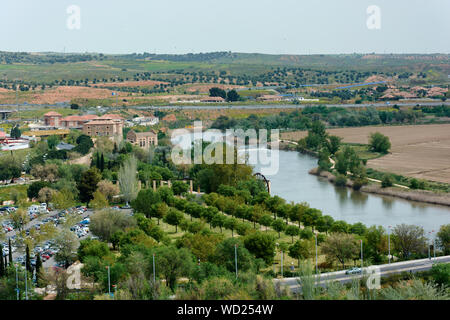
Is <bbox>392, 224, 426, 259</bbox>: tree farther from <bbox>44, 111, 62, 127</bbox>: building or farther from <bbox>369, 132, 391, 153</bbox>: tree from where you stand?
<bbox>44, 111, 62, 127</bbox>: building

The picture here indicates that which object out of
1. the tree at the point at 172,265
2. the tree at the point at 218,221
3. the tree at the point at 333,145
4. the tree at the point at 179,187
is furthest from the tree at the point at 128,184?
the tree at the point at 333,145

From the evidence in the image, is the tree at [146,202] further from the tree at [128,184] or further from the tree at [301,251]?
the tree at [301,251]

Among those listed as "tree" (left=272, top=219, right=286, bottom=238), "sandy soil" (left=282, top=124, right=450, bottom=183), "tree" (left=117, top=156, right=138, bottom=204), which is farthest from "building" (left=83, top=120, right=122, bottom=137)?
"tree" (left=272, top=219, right=286, bottom=238)

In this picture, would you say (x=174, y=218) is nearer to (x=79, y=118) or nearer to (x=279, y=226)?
(x=279, y=226)

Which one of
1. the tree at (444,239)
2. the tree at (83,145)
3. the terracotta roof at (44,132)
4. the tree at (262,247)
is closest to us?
the tree at (262,247)

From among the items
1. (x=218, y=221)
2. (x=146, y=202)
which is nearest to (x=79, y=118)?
(x=146, y=202)
